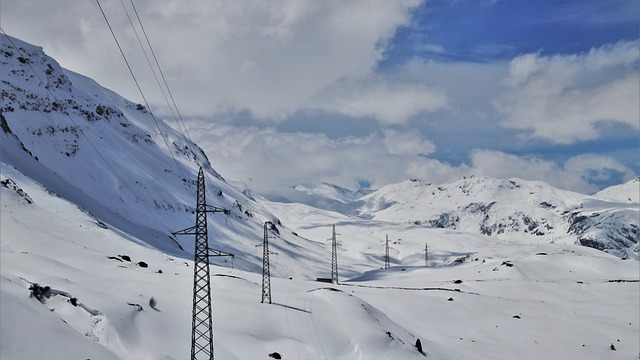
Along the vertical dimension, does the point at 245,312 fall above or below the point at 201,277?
below

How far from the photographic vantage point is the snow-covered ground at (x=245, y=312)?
39406 millimetres

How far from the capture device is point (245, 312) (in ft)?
185

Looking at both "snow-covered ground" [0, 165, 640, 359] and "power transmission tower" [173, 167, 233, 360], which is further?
"snow-covered ground" [0, 165, 640, 359]

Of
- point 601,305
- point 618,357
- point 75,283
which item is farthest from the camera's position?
point 601,305

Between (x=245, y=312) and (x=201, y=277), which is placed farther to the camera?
(x=245, y=312)

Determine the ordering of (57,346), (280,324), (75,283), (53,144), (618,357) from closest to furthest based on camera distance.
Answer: (57,346) < (75,283) < (280,324) < (618,357) < (53,144)

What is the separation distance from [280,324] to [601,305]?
73.2 m

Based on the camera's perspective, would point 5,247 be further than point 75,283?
Yes

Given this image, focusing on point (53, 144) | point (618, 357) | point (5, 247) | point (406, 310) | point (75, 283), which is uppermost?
point (53, 144)

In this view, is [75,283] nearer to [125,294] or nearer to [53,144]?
[125,294]

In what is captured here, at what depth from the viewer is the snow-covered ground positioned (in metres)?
39.4

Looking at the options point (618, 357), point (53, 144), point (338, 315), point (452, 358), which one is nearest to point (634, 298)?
point (618, 357)

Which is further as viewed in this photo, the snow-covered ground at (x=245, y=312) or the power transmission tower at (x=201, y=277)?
the snow-covered ground at (x=245, y=312)

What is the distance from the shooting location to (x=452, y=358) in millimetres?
62438
